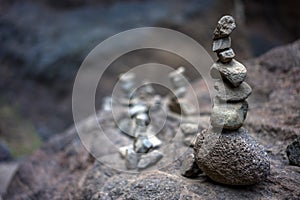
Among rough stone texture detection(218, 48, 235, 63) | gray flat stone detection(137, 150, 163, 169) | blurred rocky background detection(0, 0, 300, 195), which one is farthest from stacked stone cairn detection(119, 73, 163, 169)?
blurred rocky background detection(0, 0, 300, 195)

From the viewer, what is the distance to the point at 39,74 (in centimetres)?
479

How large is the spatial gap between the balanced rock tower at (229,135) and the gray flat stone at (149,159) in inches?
16.1

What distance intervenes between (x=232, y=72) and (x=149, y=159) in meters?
0.69

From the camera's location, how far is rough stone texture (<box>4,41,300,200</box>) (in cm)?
142

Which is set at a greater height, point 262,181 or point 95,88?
point 95,88

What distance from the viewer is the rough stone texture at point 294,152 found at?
1.50m

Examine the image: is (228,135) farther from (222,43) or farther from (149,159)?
(149,159)

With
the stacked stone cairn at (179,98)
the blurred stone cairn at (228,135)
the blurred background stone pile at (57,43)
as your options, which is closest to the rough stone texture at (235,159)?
the blurred stone cairn at (228,135)

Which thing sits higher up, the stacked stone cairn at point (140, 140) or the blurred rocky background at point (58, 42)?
the blurred rocky background at point (58, 42)

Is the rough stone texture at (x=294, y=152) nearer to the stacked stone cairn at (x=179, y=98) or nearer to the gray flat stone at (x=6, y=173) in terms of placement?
the stacked stone cairn at (x=179, y=98)

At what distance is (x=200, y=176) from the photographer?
1531 mm

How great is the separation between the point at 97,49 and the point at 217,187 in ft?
12.1

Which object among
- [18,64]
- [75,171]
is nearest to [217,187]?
[75,171]

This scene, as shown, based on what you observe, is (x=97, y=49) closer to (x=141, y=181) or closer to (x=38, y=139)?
(x=38, y=139)
